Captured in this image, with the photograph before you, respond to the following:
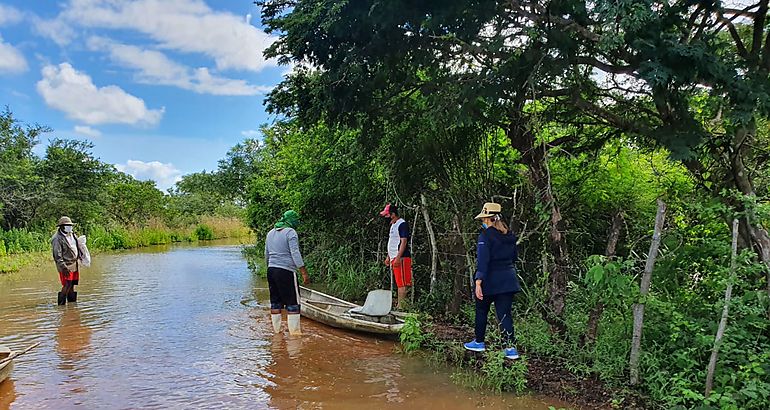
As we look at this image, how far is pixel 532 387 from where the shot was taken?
17.9 feet

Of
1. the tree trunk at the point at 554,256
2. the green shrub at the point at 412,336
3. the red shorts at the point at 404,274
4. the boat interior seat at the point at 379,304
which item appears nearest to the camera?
the tree trunk at the point at 554,256

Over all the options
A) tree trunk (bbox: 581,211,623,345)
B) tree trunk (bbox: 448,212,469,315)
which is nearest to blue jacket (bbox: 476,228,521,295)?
tree trunk (bbox: 581,211,623,345)

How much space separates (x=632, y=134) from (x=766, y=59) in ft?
4.34

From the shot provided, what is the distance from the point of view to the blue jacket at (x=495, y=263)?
5.84 meters

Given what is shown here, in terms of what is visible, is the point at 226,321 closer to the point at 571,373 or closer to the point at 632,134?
the point at 571,373

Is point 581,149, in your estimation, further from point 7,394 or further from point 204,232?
point 204,232

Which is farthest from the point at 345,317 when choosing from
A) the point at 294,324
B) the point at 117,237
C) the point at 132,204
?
the point at 132,204

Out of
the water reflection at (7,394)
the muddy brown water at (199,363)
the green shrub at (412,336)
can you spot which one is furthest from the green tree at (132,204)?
the green shrub at (412,336)

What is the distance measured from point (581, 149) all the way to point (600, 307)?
223 centimetres

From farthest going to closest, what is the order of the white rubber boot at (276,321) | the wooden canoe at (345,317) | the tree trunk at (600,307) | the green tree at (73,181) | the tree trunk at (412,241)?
the green tree at (73,181) < the tree trunk at (412,241) < the white rubber boot at (276,321) < the wooden canoe at (345,317) < the tree trunk at (600,307)

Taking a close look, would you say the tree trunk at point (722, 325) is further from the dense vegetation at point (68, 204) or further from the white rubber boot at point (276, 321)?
the dense vegetation at point (68, 204)

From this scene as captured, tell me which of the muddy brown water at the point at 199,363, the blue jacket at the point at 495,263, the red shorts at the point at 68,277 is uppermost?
the blue jacket at the point at 495,263

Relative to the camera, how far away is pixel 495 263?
5918mm

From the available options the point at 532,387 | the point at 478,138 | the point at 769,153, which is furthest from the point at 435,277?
the point at 769,153
